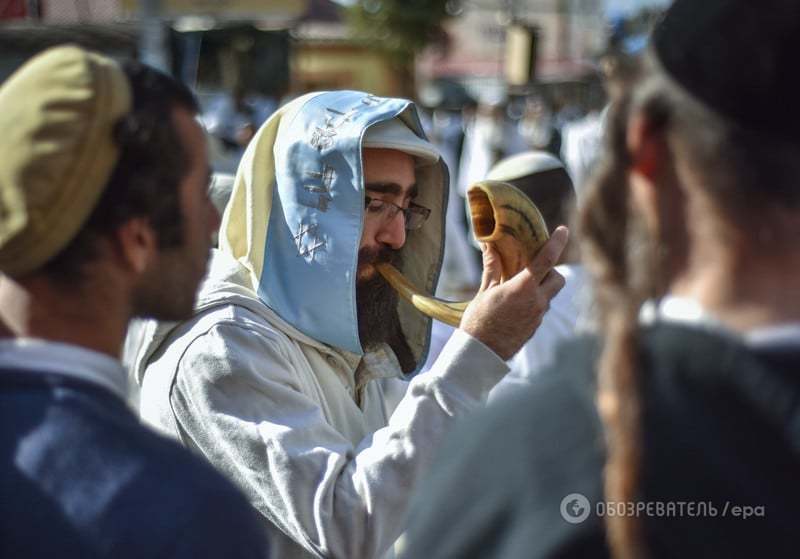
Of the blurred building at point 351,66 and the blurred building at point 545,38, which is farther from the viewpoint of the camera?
the blurred building at point 545,38

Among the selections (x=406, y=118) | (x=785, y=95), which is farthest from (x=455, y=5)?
(x=785, y=95)

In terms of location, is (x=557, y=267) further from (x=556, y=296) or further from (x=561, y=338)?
(x=561, y=338)

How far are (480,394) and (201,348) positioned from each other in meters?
0.58

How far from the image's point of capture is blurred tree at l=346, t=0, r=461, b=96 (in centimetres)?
2645

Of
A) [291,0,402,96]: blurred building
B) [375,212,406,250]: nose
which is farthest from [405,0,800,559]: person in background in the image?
[291,0,402,96]: blurred building

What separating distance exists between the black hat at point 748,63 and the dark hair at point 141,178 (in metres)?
0.70

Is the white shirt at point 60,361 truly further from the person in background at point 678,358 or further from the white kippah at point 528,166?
the white kippah at point 528,166

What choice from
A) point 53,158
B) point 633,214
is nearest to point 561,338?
point 633,214

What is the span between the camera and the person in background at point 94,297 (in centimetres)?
137

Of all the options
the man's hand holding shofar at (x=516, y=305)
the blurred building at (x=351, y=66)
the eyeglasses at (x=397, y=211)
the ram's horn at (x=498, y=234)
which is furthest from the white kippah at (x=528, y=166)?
the blurred building at (x=351, y=66)

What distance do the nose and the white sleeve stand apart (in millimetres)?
571

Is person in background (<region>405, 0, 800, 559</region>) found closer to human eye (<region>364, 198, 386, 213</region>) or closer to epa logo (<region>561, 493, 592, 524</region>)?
epa logo (<region>561, 493, 592, 524</region>)

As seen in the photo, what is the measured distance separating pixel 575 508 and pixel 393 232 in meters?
1.70

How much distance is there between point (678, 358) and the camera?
121 centimetres
